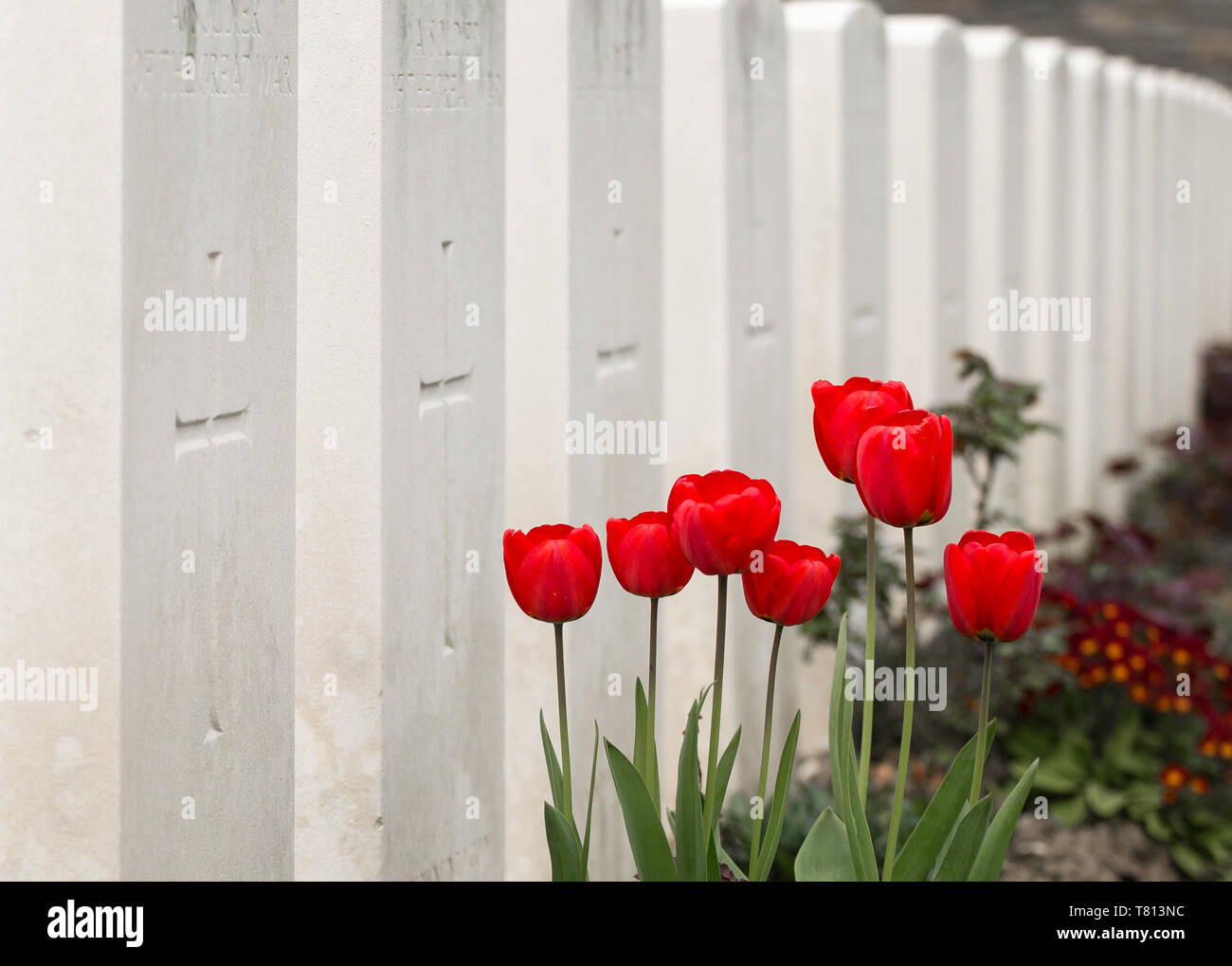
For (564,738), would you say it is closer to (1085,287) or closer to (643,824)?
(643,824)

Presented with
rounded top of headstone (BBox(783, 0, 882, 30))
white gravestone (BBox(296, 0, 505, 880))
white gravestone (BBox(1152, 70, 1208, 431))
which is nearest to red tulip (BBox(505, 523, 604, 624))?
white gravestone (BBox(296, 0, 505, 880))

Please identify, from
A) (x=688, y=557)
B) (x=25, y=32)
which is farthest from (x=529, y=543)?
(x=25, y=32)

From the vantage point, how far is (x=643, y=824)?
5.86ft

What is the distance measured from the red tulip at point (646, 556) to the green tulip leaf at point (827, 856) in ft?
1.21

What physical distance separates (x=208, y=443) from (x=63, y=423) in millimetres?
209

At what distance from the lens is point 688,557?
1.70 m

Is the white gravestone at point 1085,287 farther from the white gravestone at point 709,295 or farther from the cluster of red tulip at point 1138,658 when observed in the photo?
the white gravestone at point 709,295

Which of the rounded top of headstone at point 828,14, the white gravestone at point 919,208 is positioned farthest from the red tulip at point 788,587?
the white gravestone at point 919,208

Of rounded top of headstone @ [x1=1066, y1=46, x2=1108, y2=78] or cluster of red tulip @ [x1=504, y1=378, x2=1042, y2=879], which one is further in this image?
rounded top of headstone @ [x1=1066, y1=46, x2=1108, y2=78]

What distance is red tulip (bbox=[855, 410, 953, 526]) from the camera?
5.32 ft

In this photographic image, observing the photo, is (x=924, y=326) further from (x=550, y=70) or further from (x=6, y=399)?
(x=6, y=399)

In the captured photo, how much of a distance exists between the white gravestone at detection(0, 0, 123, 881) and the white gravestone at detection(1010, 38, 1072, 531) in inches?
205

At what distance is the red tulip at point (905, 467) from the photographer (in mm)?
1621

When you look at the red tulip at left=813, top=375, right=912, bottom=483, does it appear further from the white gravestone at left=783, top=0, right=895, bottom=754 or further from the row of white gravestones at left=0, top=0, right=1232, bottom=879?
the white gravestone at left=783, top=0, right=895, bottom=754
